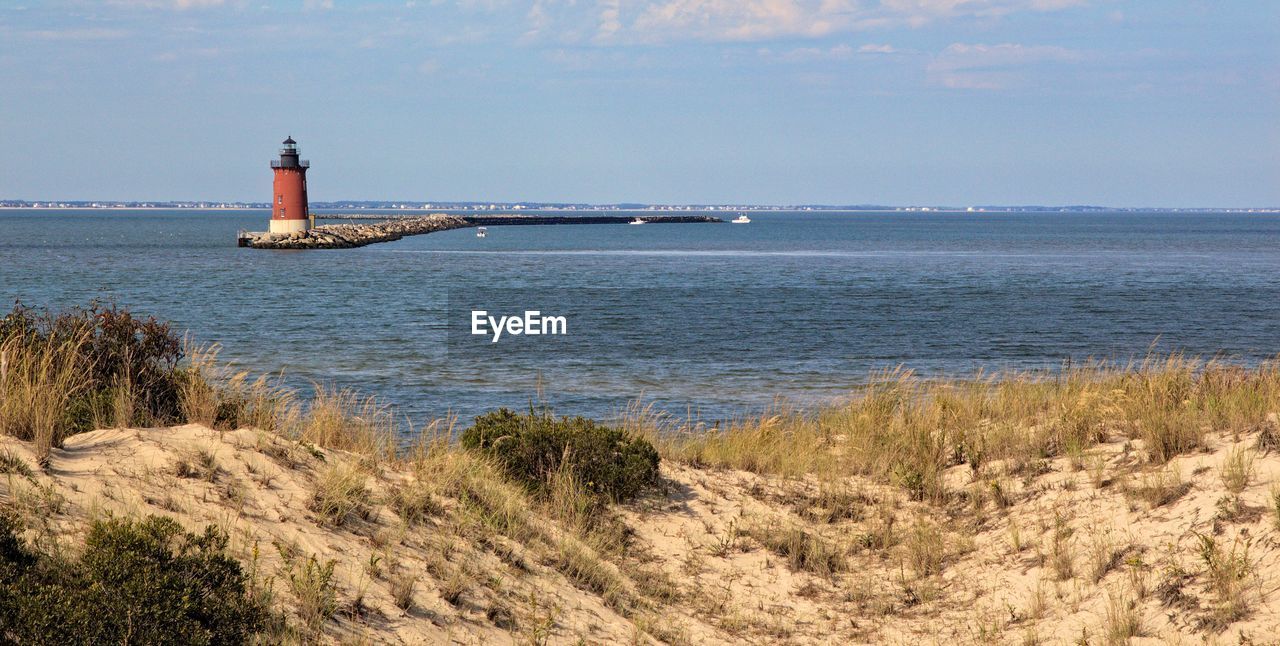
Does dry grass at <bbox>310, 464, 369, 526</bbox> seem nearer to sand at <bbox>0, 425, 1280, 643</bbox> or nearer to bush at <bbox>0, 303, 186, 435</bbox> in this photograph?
sand at <bbox>0, 425, 1280, 643</bbox>

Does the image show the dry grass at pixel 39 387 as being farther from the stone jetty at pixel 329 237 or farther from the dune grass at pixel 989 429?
the stone jetty at pixel 329 237

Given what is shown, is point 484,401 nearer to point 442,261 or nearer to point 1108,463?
point 1108,463

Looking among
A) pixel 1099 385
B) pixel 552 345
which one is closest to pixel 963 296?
pixel 552 345

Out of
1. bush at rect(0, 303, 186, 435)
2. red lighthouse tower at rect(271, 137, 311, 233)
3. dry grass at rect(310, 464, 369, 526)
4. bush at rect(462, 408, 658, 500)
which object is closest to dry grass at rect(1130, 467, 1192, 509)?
bush at rect(462, 408, 658, 500)

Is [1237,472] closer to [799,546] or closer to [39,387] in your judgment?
[799,546]

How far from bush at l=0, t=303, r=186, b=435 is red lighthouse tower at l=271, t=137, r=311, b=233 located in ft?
266

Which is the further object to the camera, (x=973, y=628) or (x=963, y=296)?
(x=963, y=296)

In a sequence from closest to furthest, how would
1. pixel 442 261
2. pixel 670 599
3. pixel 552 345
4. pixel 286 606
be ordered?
pixel 286 606
pixel 670 599
pixel 552 345
pixel 442 261

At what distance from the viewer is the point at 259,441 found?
9414 mm

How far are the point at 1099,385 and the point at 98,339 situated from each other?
12071 mm

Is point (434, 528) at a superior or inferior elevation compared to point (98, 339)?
inferior

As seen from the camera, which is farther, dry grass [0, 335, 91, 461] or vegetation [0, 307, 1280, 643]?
dry grass [0, 335, 91, 461]

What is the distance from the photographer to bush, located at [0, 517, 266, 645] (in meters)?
5.53

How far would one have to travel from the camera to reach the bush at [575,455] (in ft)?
35.0
